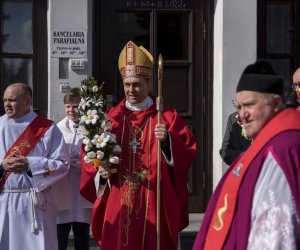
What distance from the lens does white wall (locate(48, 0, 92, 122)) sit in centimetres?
841

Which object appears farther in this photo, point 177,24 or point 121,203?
point 177,24

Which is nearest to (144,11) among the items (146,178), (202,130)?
(202,130)

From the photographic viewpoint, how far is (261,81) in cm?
371

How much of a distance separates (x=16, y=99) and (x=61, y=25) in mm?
2340

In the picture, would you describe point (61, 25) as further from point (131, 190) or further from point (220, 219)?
point (220, 219)

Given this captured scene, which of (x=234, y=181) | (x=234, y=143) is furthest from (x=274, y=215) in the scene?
(x=234, y=143)

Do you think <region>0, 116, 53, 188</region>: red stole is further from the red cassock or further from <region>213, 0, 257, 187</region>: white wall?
<region>213, 0, 257, 187</region>: white wall

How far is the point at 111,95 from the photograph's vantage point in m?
8.91

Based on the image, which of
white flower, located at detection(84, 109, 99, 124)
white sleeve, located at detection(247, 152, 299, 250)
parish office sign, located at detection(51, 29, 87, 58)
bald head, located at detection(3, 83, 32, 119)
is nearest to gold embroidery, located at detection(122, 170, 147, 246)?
white flower, located at detection(84, 109, 99, 124)

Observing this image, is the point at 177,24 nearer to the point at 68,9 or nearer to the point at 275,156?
the point at 68,9

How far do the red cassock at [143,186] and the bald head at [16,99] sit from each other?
82 cm

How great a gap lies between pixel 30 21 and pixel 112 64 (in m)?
1.12

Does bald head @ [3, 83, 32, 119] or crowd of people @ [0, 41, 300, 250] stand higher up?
bald head @ [3, 83, 32, 119]

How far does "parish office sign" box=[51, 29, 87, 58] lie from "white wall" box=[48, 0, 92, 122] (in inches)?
2.1
